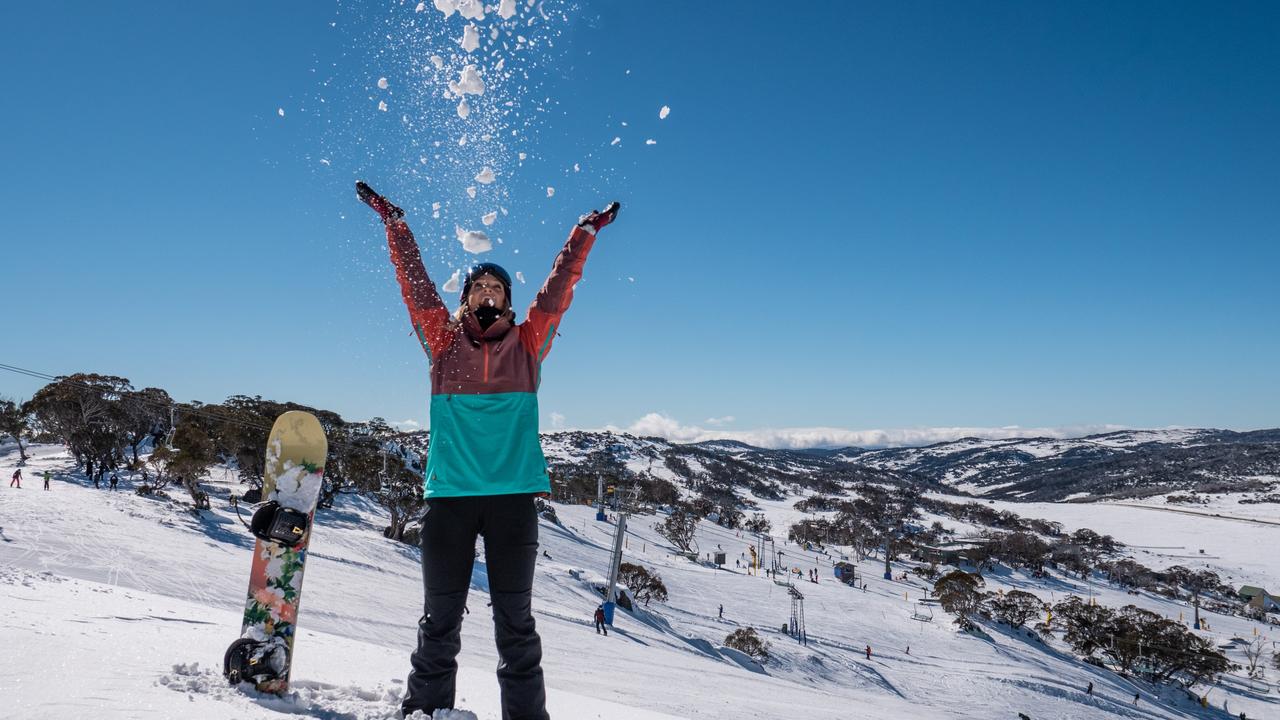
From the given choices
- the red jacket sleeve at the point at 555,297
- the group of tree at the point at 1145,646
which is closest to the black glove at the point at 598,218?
the red jacket sleeve at the point at 555,297

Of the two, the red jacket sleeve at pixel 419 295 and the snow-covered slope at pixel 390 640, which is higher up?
the red jacket sleeve at pixel 419 295

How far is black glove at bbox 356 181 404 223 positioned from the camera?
11.0 feet

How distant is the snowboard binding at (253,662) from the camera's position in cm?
288

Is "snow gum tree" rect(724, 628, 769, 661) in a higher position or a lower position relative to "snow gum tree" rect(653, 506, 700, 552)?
higher

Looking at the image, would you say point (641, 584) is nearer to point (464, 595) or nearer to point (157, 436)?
point (157, 436)

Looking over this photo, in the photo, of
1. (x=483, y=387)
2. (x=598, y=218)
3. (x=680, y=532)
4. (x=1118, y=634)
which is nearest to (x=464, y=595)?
(x=483, y=387)

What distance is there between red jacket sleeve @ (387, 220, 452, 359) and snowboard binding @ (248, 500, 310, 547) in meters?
1.19

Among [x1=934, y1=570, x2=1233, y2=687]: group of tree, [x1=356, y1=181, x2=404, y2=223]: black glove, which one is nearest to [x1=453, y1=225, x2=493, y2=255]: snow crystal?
[x1=356, y1=181, x2=404, y2=223]: black glove

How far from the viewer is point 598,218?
3.40m

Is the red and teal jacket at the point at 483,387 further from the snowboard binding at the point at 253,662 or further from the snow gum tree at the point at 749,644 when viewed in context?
the snow gum tree at the point at 749,644

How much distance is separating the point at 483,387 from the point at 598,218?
1137 millimetres

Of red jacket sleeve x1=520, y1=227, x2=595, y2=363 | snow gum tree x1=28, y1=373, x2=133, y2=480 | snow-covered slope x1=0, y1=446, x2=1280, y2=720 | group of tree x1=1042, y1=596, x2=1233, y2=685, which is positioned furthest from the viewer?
group of tree x1=1042, y1=596, x2=1233, y2=685

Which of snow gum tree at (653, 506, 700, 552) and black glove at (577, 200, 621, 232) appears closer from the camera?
black glove at (577, 200, 621, 232)

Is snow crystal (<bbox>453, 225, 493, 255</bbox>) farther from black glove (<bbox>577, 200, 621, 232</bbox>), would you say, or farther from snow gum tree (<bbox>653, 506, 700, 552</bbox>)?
snow gum tree (<bbox>653, 506, 700, 552</bbox>)
